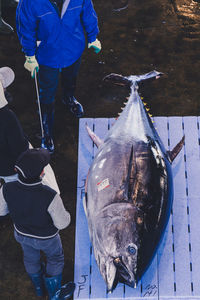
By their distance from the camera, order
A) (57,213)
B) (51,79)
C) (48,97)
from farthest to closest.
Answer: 1. (48,97)
2. (51,79)
3. (57,213)

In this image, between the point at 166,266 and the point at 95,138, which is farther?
the point at 95,138

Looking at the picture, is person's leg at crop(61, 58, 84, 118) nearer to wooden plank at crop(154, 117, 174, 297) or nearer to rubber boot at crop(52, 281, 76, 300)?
wooden plank at crop(154, 117, 174, 297)

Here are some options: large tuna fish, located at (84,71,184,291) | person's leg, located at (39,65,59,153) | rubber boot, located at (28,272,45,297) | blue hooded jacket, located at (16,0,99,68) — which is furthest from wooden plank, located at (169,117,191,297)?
blue hooded jacket, located at (16,0,99,68)

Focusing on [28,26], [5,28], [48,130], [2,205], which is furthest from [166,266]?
[5,28]

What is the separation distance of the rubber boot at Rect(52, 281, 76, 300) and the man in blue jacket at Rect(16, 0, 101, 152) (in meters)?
1.58

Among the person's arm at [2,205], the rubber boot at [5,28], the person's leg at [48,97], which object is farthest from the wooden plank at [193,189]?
the rubber boot at [5,28]

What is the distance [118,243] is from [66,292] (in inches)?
34.9

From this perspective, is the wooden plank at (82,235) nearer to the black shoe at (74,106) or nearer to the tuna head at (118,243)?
the black shoe at (74,106)

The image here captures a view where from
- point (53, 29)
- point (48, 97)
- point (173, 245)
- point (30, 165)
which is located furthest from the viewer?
point (48, 97)

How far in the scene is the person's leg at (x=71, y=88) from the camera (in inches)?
195

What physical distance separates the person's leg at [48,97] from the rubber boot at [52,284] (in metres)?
1.45

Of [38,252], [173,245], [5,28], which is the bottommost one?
[173,245]

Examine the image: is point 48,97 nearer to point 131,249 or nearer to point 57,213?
point 57,213

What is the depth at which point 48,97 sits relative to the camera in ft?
15.9
